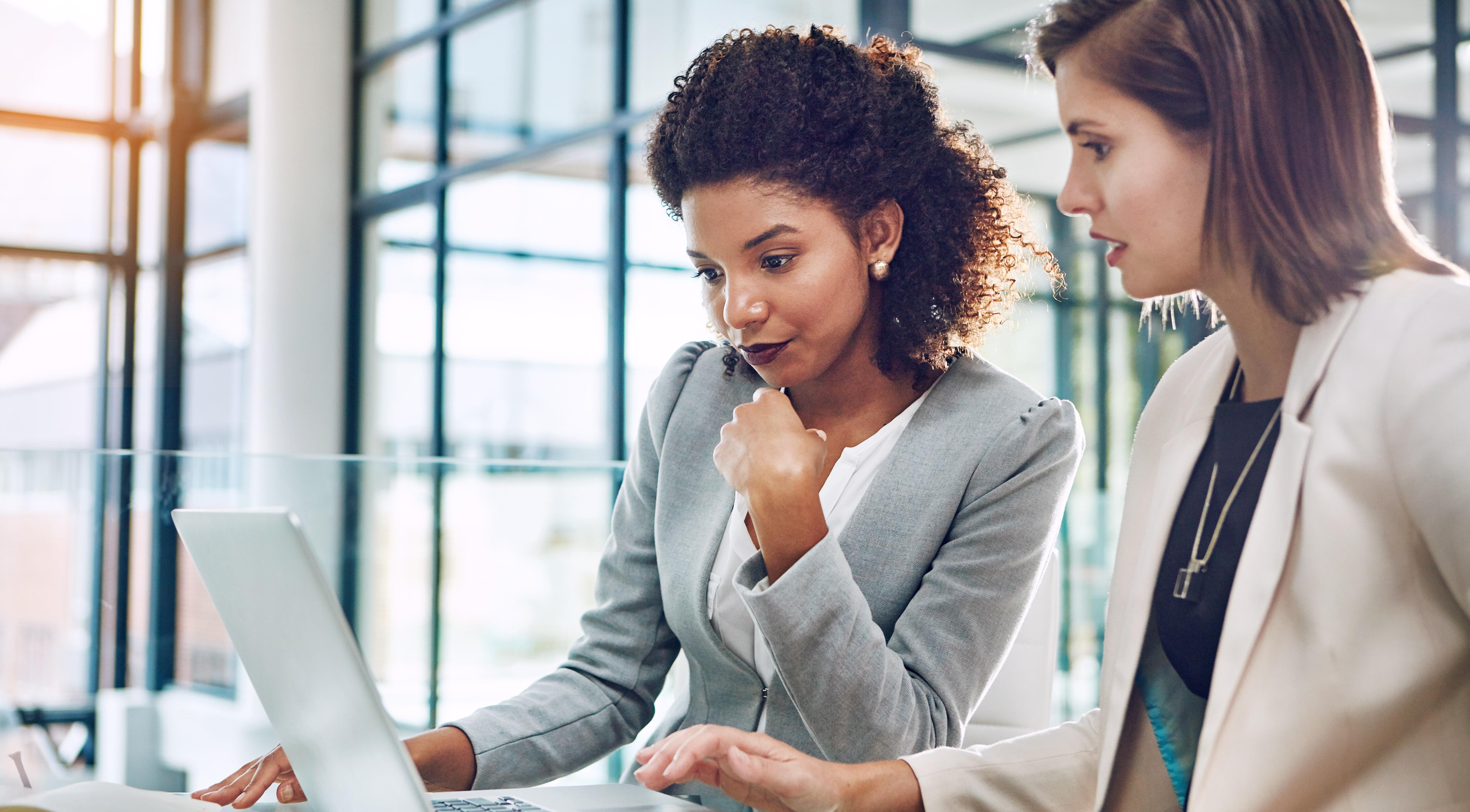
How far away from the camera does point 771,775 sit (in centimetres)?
94

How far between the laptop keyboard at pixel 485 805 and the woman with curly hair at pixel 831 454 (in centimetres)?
18

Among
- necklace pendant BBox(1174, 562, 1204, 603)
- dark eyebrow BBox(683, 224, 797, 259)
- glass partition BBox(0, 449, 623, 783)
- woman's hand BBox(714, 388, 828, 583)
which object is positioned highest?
dark eyebrow BBox(683, 224, 797, 259)

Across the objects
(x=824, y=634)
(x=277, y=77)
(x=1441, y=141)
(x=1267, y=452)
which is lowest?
(x=824, y=634)

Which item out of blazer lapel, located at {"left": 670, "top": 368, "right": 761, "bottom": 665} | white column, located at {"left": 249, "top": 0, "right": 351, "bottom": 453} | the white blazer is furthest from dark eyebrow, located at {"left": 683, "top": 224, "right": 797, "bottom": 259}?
white column, located at {"left": 249, "top": 0, "right": 351, "bottom": 453}

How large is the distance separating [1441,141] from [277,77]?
201 inches

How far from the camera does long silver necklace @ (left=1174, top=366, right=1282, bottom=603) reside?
2.97ft

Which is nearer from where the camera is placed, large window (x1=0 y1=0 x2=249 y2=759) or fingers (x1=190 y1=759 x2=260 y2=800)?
fingers (x1=190 y1=759 x2=260 y2=800)

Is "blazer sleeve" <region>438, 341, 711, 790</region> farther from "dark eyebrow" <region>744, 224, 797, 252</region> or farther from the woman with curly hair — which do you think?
"dark eyebrow" <region>744, 224, 797, 252</region>

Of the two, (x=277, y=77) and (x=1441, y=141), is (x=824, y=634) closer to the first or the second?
(x=1441, y=141)

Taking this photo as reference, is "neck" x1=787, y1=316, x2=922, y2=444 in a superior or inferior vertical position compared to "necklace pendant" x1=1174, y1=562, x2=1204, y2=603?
superior

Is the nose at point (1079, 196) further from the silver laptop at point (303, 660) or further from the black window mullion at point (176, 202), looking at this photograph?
the black window mullion at point (176, 202)

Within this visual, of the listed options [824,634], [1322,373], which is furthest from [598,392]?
[1322,373]

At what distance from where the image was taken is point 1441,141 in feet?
9.24

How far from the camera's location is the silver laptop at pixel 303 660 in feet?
2.31
